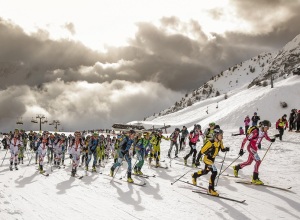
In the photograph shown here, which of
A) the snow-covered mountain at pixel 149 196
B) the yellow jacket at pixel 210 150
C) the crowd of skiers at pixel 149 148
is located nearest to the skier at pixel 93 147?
the crowd of skiers at pixel 149 148

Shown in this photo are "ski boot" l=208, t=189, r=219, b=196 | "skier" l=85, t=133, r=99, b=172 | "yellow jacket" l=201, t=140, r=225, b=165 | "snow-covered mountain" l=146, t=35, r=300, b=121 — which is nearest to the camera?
"ski boot" l=208, t=189, r=219, b=196

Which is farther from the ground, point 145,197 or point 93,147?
point 93,147

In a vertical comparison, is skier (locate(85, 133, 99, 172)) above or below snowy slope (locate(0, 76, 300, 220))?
above

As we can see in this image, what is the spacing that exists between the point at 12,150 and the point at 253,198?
1446 cm

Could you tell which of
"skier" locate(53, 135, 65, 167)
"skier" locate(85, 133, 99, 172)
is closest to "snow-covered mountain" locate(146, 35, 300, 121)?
"skier" locate(53, 135, 65, 167)

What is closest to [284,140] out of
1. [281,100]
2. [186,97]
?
[281,100]

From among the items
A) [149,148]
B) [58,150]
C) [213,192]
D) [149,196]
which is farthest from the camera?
[58,150]

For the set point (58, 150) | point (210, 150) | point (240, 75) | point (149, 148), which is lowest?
point (58, 150)

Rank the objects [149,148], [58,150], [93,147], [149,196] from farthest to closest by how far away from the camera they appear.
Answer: [58,150]
[149,148]
[93,147]
[149,196]

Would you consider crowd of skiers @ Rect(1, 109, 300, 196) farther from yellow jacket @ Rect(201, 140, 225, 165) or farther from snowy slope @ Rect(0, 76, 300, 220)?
snowy slope @ Rect(0, 76, 300, 220)

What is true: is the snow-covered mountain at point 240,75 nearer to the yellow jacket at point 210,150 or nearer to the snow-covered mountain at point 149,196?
the snow-covered mountain at point 149,196

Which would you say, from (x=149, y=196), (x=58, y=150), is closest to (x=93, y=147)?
(x=58, y=150)

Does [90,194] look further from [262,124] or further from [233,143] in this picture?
[233,143]

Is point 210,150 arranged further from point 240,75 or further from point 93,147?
point 240,75
